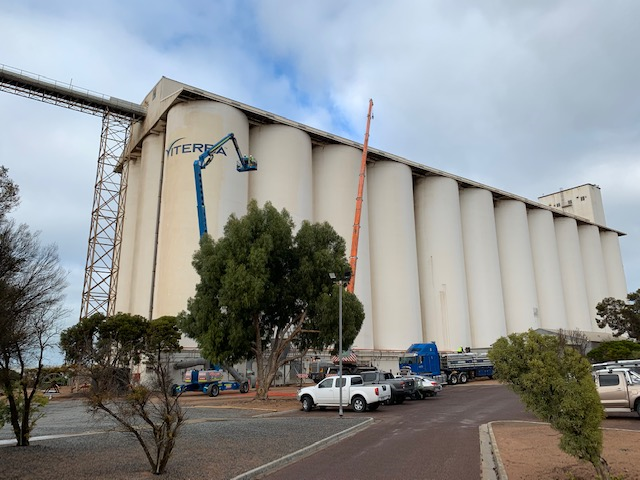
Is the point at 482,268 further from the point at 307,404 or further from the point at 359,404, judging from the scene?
the point at 359,404

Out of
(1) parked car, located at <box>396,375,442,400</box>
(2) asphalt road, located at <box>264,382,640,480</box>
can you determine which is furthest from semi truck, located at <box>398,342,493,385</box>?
(2) asphalt road, located at <box>264,382,640,480</box>

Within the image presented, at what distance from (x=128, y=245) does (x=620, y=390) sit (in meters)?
59.3


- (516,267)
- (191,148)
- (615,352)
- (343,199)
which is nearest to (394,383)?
(191,148)

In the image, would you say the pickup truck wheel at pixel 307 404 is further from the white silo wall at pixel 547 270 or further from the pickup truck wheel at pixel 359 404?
the white silo wall at pixel 547 270

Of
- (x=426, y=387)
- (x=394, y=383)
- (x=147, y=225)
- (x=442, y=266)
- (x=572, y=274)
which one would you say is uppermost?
(x=147, y=225)

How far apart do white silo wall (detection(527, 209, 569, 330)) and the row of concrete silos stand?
22 centimetres

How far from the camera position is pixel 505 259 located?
8581 cm

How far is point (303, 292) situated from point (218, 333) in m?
5.70

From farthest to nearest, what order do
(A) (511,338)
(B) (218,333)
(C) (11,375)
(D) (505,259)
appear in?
(D) (505,259) → (B) (218,333) → (C) (11,375) → (A) (511,338)

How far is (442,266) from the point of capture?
242 feet

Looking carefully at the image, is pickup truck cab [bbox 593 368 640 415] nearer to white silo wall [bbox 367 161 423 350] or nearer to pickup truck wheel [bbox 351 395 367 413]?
pickup truck wheel [bbox 351 395 367 413]

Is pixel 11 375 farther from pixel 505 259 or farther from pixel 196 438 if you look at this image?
pixel 505 259

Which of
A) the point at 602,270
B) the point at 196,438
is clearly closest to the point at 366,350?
the point at 196,438

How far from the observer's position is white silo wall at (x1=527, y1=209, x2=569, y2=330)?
86.8 meters
